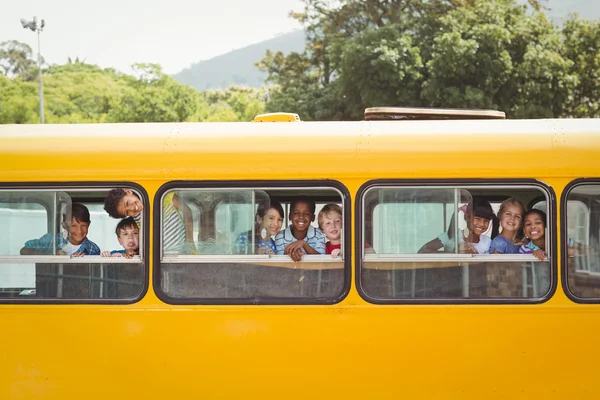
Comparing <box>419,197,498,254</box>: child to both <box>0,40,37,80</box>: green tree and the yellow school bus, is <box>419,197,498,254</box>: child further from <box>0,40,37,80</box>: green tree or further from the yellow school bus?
<box>0,40,37,80</box>: green tree

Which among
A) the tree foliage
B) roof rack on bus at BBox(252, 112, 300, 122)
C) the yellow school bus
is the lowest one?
the yellow school bus

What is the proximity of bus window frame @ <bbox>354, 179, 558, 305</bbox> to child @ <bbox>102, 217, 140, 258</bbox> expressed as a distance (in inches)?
63.1

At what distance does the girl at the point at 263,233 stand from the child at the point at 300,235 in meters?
0.05

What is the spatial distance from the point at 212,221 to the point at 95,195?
921 millimetres

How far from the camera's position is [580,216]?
6.36 meters

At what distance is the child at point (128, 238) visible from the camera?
6574mm

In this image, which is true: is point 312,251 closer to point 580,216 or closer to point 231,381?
point 231,381

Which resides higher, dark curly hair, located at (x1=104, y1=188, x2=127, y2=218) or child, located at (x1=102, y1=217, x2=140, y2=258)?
dark curly hair, located at (x1=104, y1=188, x2=127, y2=218)

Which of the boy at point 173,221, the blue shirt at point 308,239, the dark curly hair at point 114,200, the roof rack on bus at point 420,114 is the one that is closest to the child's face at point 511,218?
the roof rack on bus at point 420,114

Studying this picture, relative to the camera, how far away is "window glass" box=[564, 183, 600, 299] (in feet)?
20.8

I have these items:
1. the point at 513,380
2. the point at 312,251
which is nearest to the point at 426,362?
the point at 513,380

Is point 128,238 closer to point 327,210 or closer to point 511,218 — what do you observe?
point 327,210

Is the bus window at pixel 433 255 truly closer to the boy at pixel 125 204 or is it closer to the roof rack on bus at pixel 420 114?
the roof rack on bus at pixel 420 114

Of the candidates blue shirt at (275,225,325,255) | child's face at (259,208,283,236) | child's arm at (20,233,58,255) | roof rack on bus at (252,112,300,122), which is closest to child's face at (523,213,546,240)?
blue shirt at (275,225,325,255)
